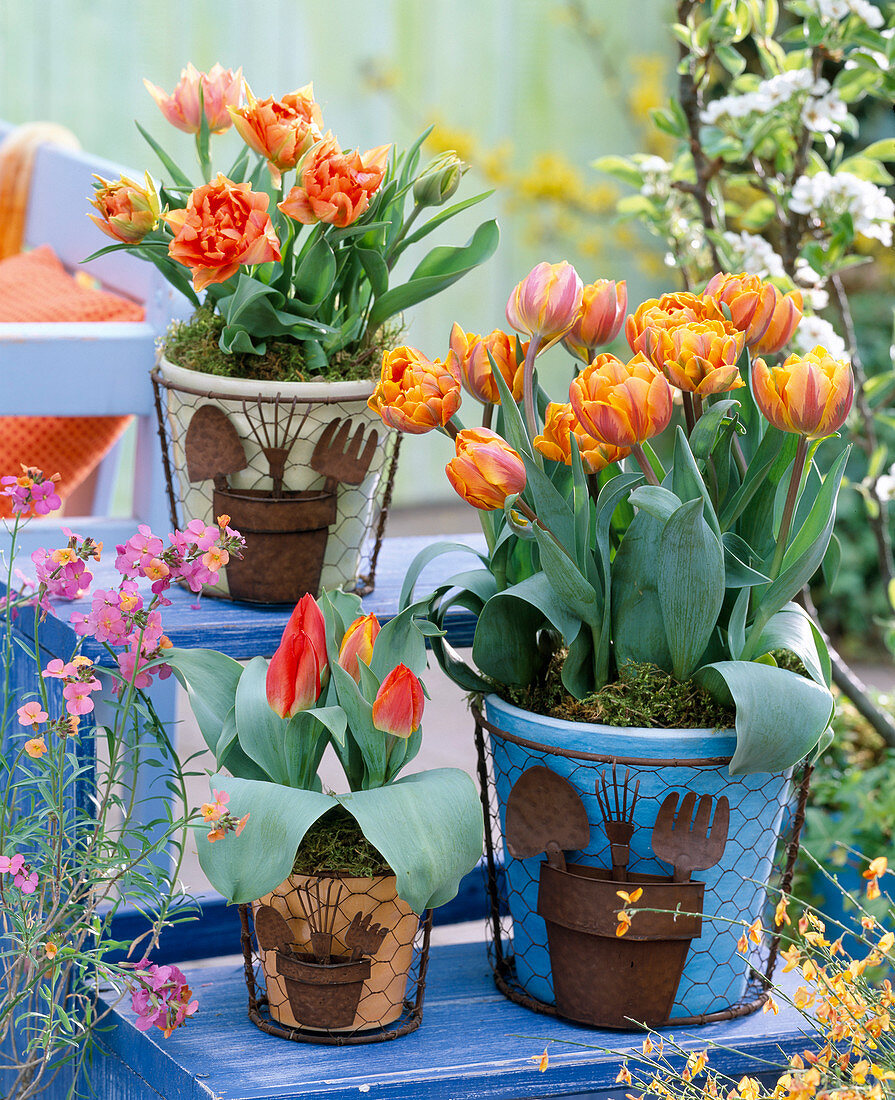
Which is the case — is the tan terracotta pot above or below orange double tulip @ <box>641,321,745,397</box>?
below

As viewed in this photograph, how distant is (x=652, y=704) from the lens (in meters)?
0.90

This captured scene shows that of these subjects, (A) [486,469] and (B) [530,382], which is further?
(B) [530,382]

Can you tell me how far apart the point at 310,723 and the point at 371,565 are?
0.29m

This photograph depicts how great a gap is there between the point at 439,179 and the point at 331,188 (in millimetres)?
111

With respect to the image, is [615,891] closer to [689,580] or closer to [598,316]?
[689,580]

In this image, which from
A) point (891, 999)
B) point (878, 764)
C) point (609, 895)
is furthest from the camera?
point (878, 764)

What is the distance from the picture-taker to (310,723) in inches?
35.0

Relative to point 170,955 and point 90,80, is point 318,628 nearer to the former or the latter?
point 170,955

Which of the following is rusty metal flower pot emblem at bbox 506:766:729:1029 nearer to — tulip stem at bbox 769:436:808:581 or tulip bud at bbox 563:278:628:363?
tulip stem at bbox 769:436:808:581

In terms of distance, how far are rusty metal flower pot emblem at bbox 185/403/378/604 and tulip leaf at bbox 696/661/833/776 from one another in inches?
13.2

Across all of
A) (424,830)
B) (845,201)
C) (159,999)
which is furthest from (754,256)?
(159,999)

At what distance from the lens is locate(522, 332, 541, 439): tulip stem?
0.90 metres

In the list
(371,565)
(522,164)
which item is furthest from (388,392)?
(522,164)

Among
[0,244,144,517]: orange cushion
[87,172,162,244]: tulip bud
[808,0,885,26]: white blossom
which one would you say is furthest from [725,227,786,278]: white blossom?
[87,172,162,244]: tulip bud
